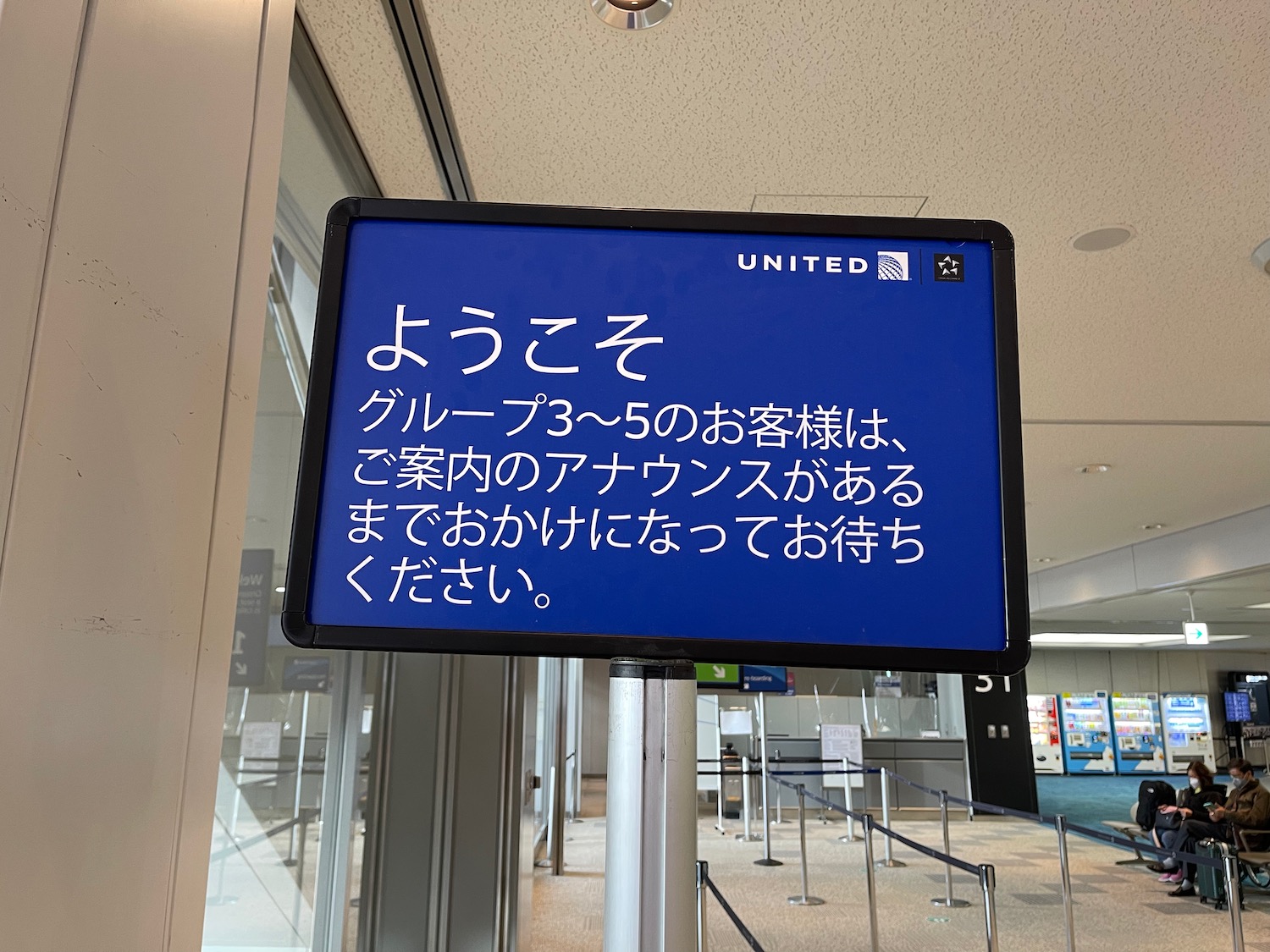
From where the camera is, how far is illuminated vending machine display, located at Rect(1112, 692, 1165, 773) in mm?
18500

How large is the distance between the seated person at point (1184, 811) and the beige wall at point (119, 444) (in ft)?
25.9

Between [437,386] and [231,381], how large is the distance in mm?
275

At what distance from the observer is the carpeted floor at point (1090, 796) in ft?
37.6

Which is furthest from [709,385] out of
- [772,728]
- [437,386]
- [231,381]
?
[772,728]

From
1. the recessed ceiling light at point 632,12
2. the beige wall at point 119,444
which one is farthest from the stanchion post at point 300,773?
the recessed ceiling light at point 632,12

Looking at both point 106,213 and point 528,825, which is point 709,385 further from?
point 528,825

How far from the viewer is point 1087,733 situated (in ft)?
60.5

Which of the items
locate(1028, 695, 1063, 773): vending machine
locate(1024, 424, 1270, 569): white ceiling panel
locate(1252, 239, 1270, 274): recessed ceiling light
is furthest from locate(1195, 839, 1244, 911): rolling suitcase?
locate(1028, 695, 1063, 773): vending machine

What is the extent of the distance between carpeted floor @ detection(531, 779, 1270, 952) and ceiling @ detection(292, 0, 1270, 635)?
3.15 meters

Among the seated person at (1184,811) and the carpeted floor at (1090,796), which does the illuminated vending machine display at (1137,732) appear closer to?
the carpeted floor at (1090,796)

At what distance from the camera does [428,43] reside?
1.97m

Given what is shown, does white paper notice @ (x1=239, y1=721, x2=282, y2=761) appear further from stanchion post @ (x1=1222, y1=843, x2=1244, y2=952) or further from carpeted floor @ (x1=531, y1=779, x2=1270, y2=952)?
stanchion post @ (x1=1222, y1=843, x2=1244, y2=952)

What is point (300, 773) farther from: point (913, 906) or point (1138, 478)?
point (1138, 478)

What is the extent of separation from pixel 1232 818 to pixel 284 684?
6791 mm
